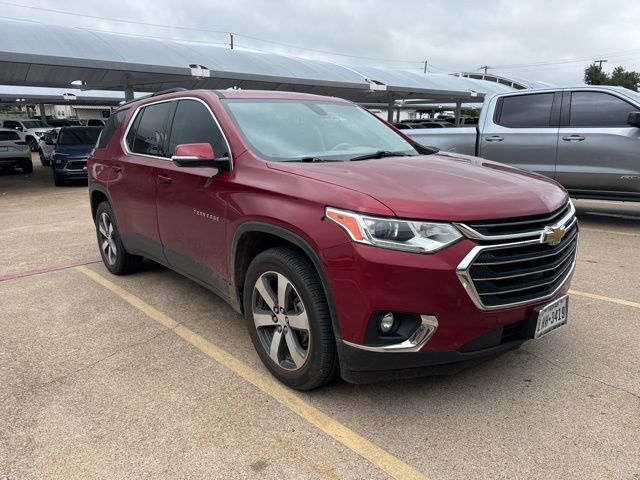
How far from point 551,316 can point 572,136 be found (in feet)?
18.0

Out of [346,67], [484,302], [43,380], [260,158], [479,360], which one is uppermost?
[346,67]

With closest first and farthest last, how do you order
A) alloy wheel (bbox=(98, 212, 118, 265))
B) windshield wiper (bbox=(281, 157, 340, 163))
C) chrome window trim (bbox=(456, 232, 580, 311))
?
chrome window trim (bbox=(456, 232, 580, 311)) < windshield wiper (bbox=(281, 157, 340, 163)) < alloy wheel (bbox=(98, 212, 118, 265))

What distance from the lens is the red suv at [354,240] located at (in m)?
2.44

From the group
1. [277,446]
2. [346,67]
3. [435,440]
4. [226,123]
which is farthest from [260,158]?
[346,67]

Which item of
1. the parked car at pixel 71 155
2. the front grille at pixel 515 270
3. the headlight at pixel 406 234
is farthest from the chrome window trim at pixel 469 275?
the parked car at pixel 71 155

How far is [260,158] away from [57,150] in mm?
13533

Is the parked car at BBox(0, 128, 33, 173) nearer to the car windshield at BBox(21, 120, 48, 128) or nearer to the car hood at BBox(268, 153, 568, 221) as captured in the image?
the car windshield at BBox(21, 120, 48, 128)

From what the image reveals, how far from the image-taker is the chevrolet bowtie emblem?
268 cm

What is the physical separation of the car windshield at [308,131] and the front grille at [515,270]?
48.1 inches

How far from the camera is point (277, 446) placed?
2566 millimetres

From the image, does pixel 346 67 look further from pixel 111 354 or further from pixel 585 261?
pixel 111 354

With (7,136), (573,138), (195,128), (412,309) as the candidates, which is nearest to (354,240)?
(412,309)

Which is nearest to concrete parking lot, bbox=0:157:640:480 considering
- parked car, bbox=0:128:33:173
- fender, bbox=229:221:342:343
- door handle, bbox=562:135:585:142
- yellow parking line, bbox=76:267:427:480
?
yellow parking line, bbox=76:267:427:480

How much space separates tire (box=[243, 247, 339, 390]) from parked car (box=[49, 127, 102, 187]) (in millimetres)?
12791
